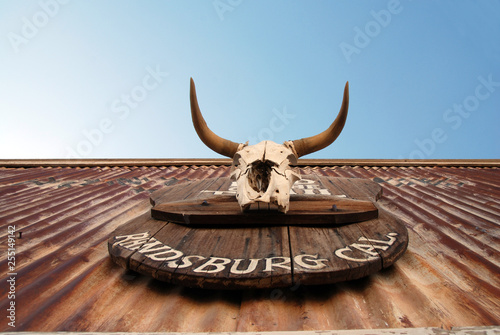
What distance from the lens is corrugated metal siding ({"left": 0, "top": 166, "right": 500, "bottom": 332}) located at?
1466 millimetres

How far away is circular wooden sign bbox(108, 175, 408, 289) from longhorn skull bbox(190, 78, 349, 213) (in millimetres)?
186

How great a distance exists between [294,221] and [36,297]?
1.55m

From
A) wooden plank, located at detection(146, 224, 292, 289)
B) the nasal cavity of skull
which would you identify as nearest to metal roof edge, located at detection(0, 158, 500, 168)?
the nasal cavity of skull

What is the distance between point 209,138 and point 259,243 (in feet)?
3.78

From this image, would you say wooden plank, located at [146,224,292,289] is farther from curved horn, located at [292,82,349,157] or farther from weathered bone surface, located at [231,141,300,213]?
curved horn, located at [292,82,349,157]

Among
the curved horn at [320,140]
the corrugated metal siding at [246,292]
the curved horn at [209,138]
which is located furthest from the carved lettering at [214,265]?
the curved horn at [320,140]

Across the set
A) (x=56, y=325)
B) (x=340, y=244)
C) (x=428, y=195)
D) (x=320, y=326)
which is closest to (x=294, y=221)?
(x=340, y=244)

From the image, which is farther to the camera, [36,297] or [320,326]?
[36,297]

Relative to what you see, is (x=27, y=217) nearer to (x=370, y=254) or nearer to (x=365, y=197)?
(x=370, y=254)

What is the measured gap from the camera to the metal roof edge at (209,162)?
19.2ft

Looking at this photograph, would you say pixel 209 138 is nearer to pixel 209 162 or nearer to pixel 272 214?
pixel 272 214

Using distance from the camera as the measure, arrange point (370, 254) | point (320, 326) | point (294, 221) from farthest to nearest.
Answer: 1. point (294, 221)
2. point (370, 254)
3. point (320, 326)

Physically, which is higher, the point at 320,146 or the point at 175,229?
the point at 320,146

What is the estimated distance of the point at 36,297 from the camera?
1.65 metres
